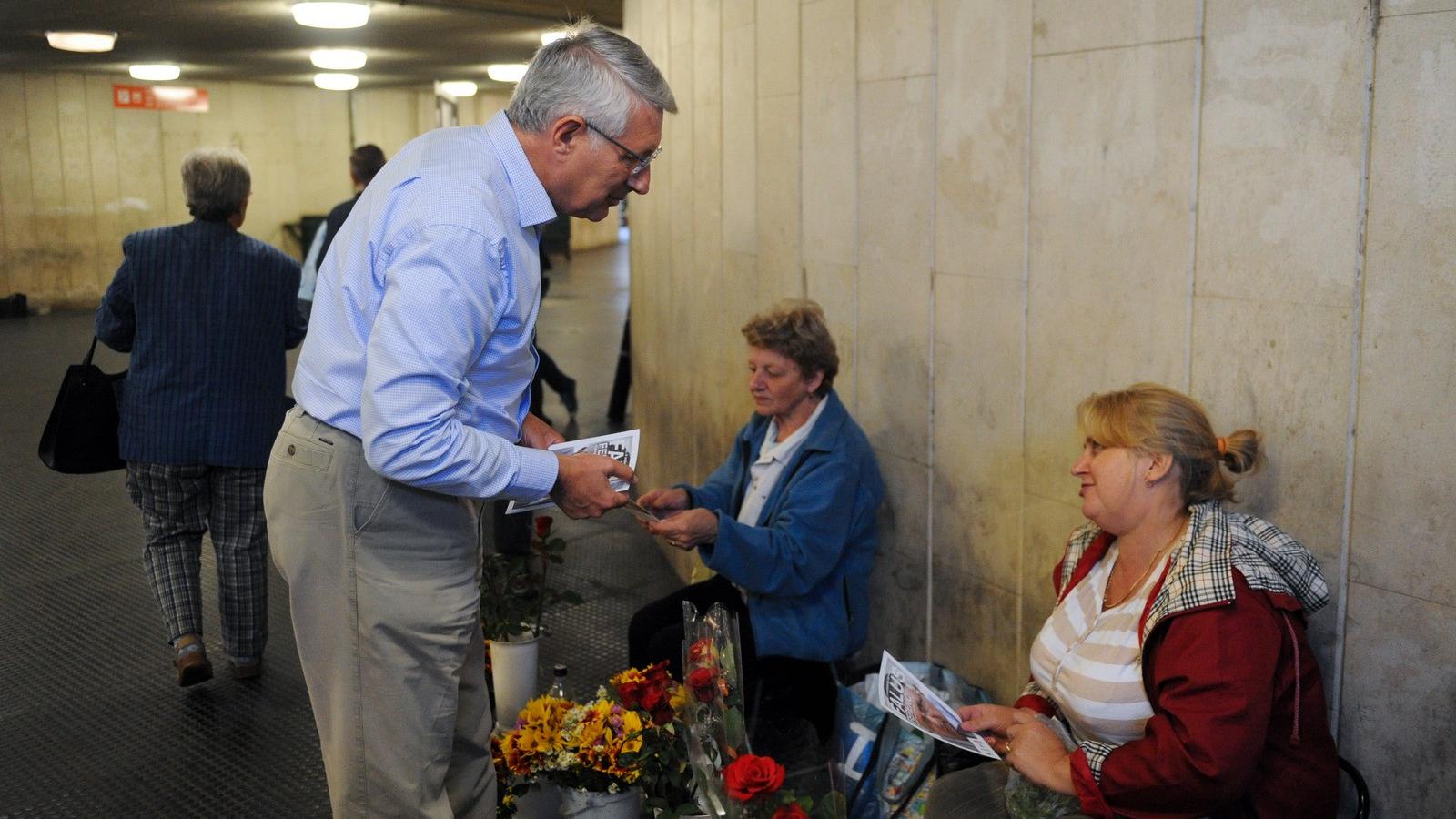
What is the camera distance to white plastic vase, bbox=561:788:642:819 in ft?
9.11

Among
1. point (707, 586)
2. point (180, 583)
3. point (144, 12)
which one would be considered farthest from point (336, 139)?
point (707, 586)

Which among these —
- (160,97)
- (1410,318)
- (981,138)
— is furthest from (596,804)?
(160,97)

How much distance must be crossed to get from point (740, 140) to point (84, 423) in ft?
7.56

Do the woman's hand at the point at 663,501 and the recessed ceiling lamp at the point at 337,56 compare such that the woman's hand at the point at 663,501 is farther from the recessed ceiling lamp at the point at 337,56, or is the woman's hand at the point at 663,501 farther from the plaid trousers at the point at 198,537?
the recessed ceiling lamp at the point at 337,56

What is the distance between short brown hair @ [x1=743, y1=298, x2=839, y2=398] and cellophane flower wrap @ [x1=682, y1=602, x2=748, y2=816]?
87 cm

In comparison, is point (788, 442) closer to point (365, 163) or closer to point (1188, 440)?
point (1188, 440)

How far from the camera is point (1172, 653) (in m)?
1.97

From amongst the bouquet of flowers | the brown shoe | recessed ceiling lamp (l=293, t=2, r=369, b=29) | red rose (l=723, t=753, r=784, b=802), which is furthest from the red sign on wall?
red rose (l=723, t=753, r=784, b=802)

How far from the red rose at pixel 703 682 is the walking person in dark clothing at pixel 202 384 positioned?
2.02 m

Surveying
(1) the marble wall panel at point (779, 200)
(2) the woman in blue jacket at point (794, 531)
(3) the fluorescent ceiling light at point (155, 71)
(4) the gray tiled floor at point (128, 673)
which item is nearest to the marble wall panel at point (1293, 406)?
(2) the woman in blue jacket at point (794, 531)

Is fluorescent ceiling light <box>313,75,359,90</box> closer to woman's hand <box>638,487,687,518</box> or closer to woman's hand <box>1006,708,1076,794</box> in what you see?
woman's hand <box>638,487,687,518</box>

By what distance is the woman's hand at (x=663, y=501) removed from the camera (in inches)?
129

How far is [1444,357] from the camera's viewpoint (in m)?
1.90

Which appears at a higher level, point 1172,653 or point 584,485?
point 584,485
